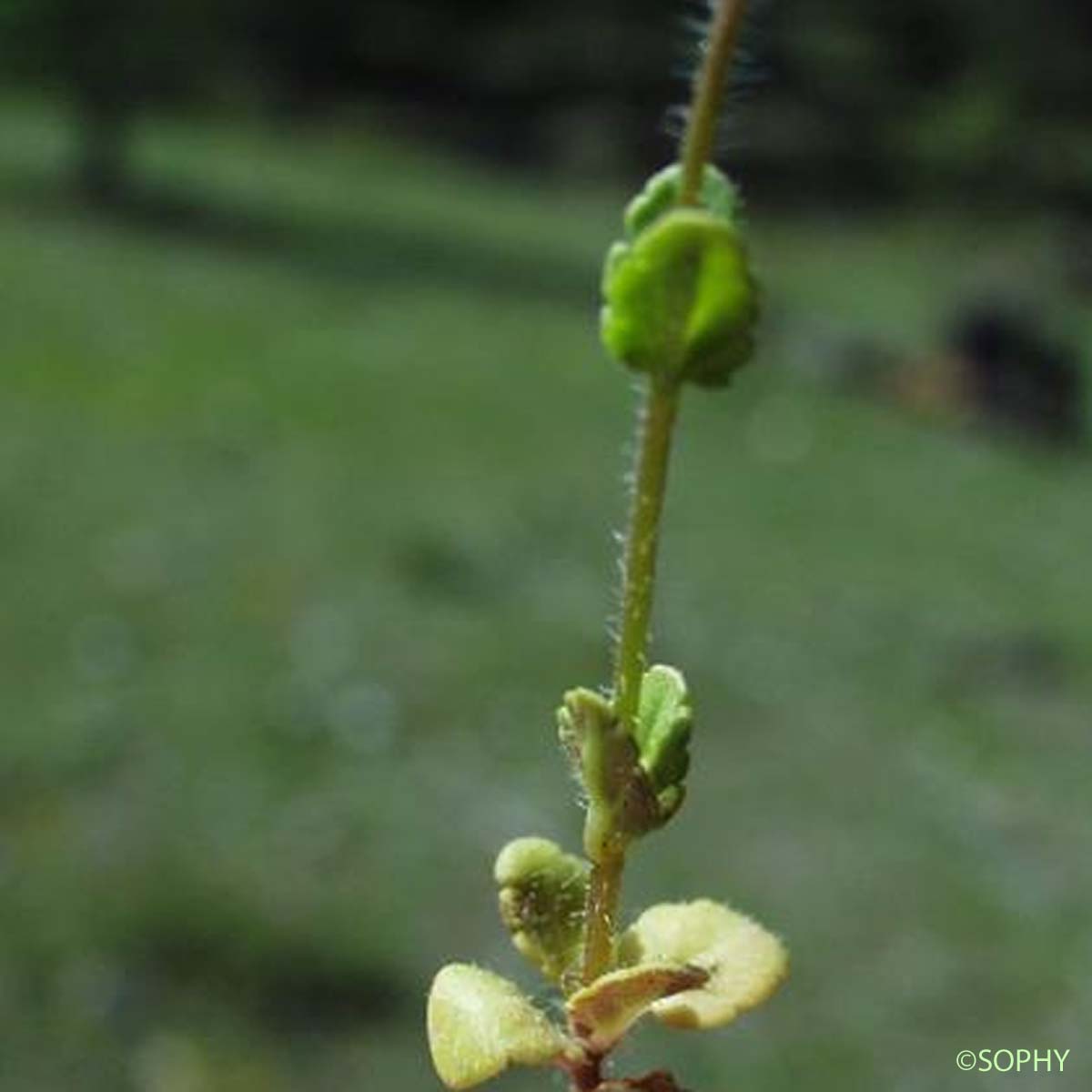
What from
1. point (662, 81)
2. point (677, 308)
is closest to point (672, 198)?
point (677, 308)

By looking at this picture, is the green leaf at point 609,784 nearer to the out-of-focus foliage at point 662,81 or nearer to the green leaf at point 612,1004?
→ the green leaf at point 612,1004

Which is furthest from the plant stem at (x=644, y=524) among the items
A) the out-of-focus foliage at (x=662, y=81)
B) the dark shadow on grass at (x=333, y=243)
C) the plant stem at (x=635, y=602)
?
the out-of-focus foliage at (x=662, y=81)

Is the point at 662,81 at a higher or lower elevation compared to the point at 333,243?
higher

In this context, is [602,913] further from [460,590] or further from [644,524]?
[460,590]

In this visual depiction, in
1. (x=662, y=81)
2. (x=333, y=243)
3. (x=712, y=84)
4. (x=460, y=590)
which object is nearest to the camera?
(x=712, y=84)

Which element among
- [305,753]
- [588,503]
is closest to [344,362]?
[588,503]

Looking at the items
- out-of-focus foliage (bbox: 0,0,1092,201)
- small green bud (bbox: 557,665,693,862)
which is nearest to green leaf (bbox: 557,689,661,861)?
small green bud (bbox: 557,665,693,862)

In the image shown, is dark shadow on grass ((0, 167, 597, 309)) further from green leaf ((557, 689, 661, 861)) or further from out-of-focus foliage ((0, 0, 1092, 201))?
green leaf ((557, 689, 661, 861))
